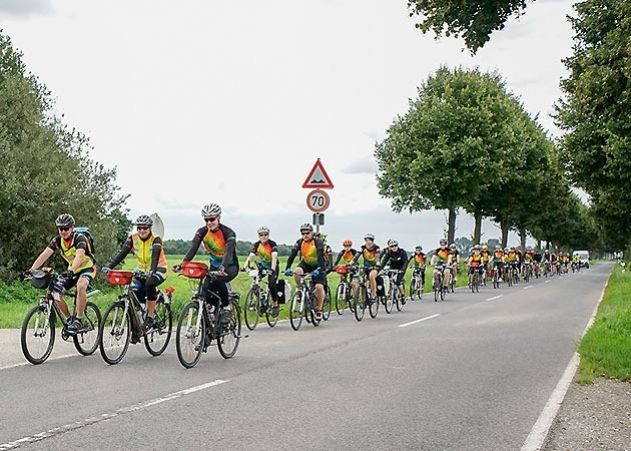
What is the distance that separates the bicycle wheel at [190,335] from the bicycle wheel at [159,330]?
0.92m

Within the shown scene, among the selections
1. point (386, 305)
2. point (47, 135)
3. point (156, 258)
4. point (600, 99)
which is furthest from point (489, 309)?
point (47, 135)

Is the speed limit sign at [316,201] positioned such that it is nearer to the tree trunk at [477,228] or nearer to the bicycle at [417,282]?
the bicycle at [417,282]

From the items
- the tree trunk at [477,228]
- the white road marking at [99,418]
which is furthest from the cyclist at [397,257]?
the tree trunk at [477,228]

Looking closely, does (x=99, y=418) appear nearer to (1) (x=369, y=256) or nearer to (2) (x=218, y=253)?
(2) (x=218, y=253)

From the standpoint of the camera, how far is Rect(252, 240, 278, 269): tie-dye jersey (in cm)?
1628

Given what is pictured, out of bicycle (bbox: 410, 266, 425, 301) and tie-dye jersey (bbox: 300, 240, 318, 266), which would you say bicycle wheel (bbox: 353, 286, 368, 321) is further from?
bicycle (bbox: 410, 266, 425, 301)

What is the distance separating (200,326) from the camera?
1033 centimetres

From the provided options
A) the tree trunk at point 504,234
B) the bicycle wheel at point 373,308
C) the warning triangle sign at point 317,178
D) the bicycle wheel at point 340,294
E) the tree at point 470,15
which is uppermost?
the tree at point 470,15

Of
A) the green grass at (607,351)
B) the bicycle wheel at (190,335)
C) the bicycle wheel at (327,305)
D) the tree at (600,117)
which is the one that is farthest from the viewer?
the bicycle wheel at (327,305)

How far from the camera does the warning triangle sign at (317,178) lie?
732 inches

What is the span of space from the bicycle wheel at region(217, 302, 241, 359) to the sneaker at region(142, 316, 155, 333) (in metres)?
0.93

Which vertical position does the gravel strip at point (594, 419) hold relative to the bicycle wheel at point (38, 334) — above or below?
below

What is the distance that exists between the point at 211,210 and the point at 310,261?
522cm

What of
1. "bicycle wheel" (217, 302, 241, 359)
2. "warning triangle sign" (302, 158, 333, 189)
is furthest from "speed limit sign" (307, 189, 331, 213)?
"bicycle wheel" (217, 302, 241, 359)
